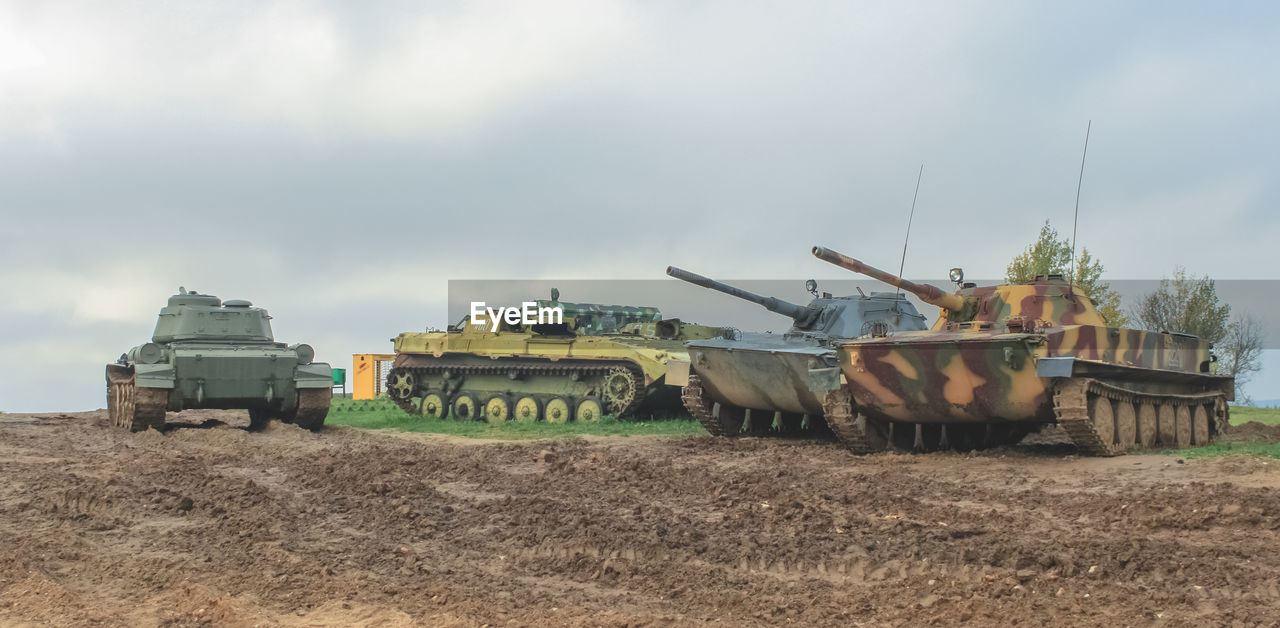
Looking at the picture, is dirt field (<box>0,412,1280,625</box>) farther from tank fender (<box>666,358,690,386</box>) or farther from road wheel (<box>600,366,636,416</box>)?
road wheel (<box>600,366,636,416</box>)

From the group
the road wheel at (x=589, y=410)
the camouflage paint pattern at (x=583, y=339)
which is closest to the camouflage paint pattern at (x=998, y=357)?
the camouflage paint pattern at (x=583, y=339)

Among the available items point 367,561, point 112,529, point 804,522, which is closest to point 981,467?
point 804,522

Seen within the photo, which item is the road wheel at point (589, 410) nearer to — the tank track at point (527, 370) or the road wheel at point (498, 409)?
the tank track at point (527, 370)

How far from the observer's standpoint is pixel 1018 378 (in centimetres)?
1134

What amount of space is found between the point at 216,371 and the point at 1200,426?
13.4 m

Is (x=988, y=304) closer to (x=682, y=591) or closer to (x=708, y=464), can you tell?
(x=708, y=464)

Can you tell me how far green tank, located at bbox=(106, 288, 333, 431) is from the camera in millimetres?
16672

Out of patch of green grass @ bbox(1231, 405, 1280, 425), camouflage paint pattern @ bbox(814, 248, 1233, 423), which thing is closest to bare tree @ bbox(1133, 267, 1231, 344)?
patch of green grass @ bbox(1231, 405, 1280, 425)

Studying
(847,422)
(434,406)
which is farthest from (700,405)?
(434,406)

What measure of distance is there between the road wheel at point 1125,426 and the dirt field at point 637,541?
979 millimetres

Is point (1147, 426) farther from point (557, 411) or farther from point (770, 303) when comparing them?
point (557, 411)

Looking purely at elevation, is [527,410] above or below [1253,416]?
above

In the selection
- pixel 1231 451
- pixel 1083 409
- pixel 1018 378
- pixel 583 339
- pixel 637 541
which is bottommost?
pixel 637 541

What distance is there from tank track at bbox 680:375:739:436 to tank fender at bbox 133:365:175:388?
744 centimetres
